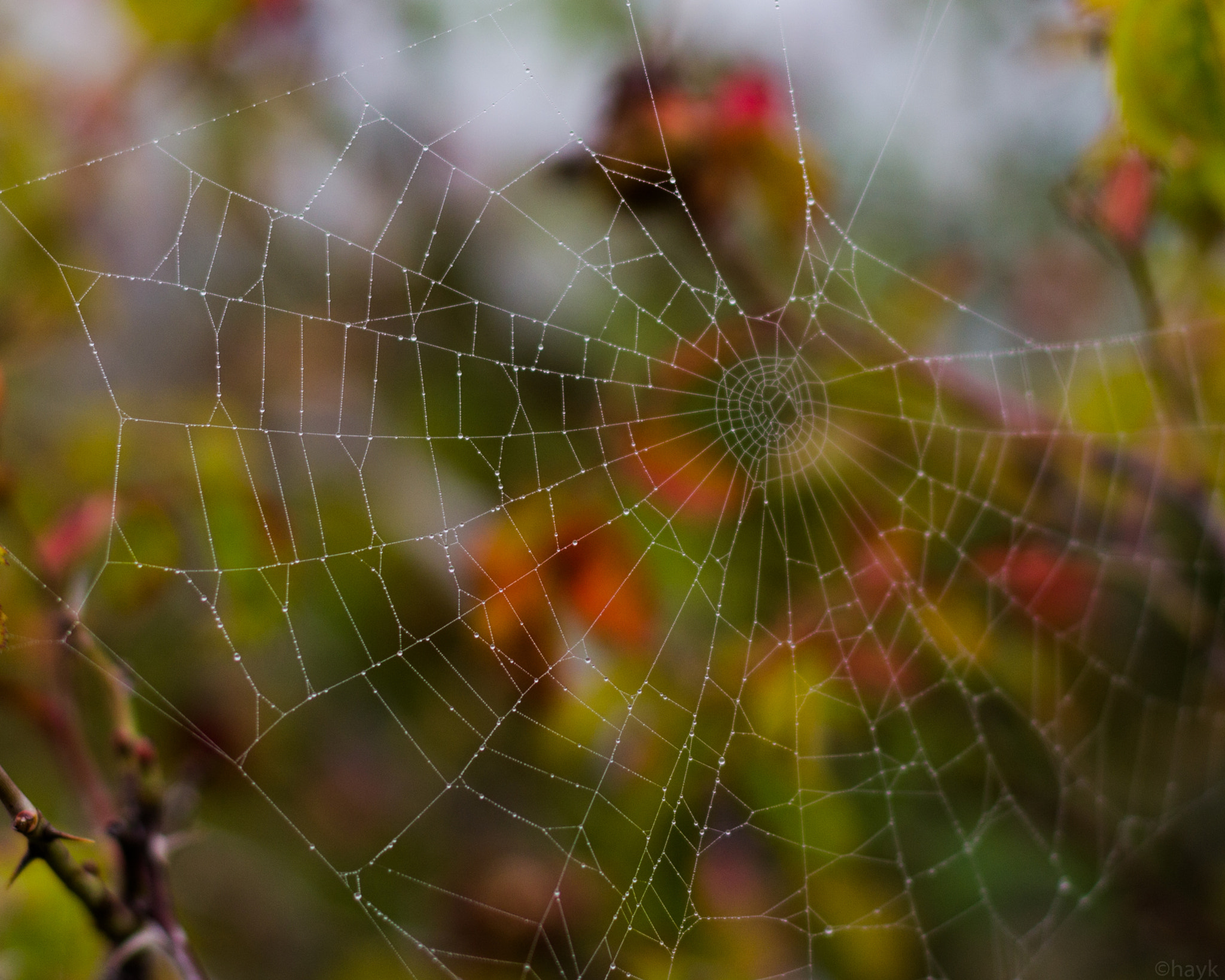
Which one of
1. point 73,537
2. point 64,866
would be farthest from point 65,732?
point 64,866

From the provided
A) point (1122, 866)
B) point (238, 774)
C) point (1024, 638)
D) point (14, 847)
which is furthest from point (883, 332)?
point (14, 847)

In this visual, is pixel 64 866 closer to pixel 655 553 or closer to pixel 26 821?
pixel 26 821

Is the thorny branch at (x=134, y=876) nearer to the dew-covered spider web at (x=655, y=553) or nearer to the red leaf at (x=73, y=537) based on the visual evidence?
the red leaf at (x=73, y=537)

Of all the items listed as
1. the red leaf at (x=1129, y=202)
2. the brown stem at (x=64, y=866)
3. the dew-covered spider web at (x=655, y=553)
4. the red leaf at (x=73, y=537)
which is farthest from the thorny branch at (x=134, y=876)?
the red leaf at (x=1129, y=202)

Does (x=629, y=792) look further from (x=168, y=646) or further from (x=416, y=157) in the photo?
(x=416, y=157)

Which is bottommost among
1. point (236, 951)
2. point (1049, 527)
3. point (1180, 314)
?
point (236, 951)

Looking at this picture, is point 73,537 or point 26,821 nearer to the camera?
point 26,821

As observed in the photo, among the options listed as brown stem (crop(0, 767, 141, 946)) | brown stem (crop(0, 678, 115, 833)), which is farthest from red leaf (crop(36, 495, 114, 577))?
brown stem (crop(0, 767, 141, 946))

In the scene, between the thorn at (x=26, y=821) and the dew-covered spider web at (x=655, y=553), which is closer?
the thorn at (x=26, y=821)
